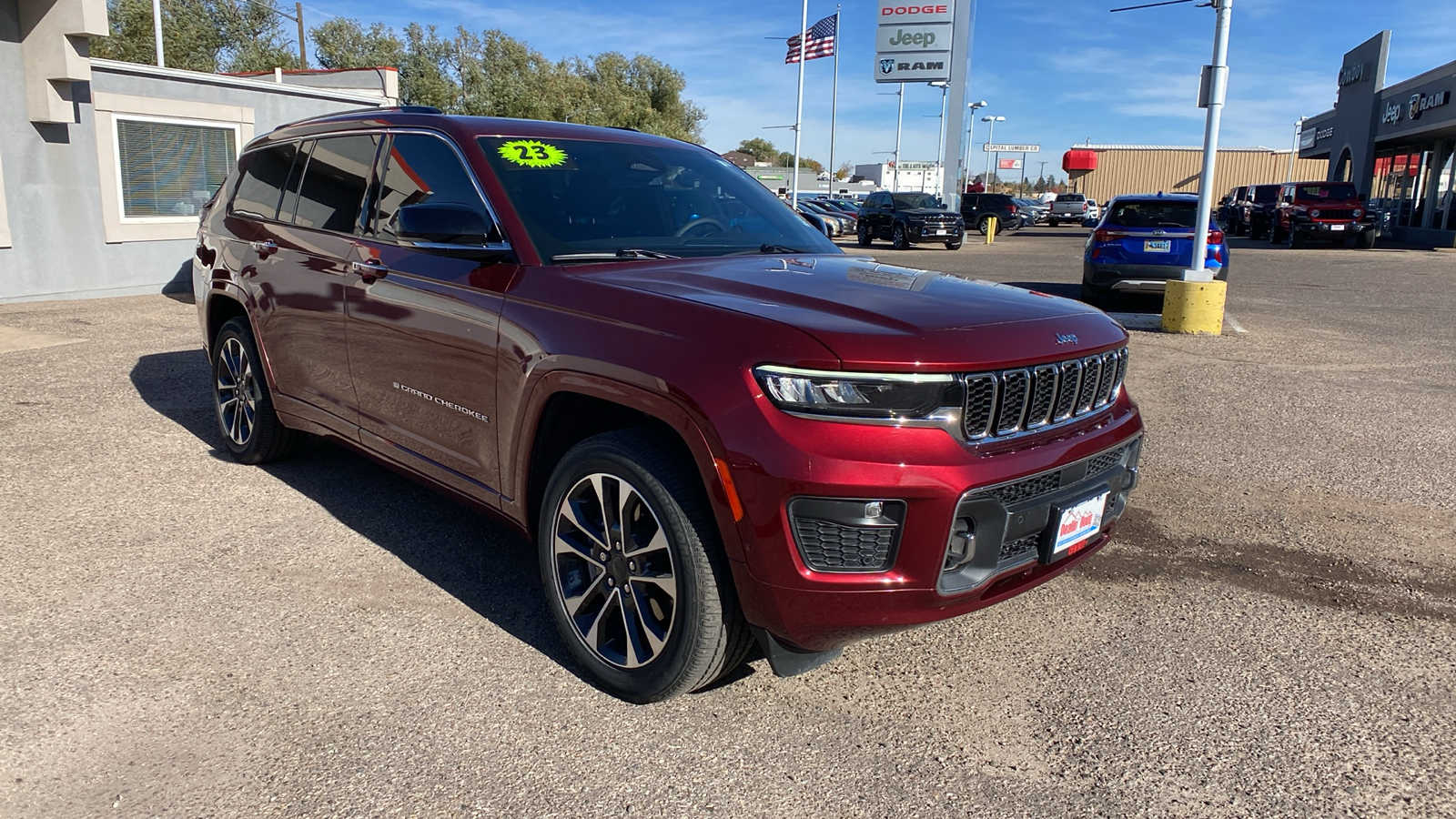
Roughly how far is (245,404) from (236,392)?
0.15 metres

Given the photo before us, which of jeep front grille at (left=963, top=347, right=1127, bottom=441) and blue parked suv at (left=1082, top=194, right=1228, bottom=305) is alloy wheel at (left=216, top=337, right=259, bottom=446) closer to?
jeep front grille at (left=963, top=347, right=1127, bottom=441)

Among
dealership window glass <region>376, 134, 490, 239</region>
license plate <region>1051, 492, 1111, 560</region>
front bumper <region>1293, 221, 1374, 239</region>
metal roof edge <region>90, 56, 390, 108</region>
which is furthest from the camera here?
front bumper <region>1293, 221, 1374, 239</region>

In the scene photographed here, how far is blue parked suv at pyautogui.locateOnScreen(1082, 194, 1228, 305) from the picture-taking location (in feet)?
40.4

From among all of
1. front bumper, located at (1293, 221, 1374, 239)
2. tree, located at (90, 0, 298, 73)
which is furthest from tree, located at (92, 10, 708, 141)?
front bumper, located at (1293, 221, 1374, 239)

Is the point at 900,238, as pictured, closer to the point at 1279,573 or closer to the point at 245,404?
the point at 245,404

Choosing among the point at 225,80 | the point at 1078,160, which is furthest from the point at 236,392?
the point at 1078,160

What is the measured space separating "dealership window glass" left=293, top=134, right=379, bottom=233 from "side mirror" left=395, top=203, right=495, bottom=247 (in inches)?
39.3

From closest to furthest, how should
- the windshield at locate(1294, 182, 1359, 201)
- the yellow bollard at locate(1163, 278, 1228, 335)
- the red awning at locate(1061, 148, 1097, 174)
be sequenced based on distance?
the yellow bollard at locate(1163, 278, 1228, 335) → the windshield at locate(1294, 182, 1359, 201) → the red awning at locate(1061, 148, 1097, 174)

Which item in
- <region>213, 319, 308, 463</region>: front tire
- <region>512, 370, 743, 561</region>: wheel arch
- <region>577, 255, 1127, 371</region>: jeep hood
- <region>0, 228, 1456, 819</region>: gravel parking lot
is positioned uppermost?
<region>577, 255, 1127, 371</region>: jeep hood

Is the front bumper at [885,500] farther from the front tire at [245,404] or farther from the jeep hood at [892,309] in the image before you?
the front tire at [245,404]

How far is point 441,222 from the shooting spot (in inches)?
127

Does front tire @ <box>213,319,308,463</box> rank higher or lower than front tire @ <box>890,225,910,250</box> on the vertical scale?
lower

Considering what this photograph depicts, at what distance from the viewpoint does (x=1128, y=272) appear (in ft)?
41.1

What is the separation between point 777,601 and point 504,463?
121 centimetres
